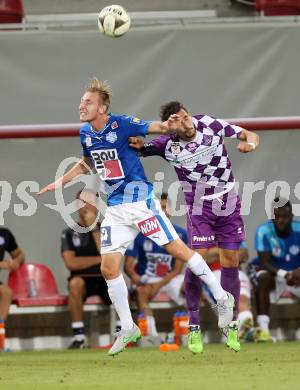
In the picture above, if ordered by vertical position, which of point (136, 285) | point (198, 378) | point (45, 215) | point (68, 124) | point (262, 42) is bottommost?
point (198, 378)

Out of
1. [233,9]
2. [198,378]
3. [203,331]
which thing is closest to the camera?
[198,378]

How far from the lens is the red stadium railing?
11.8 m

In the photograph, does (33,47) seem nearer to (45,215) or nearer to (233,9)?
(45,215)

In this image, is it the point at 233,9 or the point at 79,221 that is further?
the point at 233,9

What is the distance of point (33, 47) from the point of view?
1263 centimetres

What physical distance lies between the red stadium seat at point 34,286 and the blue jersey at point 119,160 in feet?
10.4

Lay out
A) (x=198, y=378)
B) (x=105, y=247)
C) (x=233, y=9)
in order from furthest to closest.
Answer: (x=233, y=9)
(x=105, y=247)
(x=198, y=378)

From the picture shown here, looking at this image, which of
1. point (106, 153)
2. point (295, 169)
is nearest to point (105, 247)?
point (106, 153)

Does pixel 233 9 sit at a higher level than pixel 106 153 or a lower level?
higher

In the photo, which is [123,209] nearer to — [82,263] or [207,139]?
[207,139]

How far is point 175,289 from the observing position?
12.5 metres

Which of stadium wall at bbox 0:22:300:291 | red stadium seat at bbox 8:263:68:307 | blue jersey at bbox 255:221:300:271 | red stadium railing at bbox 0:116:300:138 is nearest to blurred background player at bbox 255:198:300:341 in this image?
blue jersey at bbox 255:221:300:271

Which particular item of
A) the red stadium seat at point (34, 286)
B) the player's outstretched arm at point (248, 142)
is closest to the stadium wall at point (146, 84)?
the red stadium seat at point (34, 286)

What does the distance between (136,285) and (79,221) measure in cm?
85
